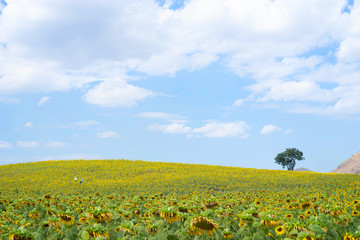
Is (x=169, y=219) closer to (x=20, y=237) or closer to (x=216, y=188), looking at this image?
(x=20, y=237)

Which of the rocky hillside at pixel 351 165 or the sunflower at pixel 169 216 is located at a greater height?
the rocky hillside at pixel 351 165

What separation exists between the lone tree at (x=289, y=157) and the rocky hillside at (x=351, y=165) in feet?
41.7

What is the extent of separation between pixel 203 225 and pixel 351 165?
92.5 metres

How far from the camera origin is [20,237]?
4.17m

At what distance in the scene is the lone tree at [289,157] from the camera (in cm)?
8250

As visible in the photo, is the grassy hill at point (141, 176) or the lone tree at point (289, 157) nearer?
the grassy hill at point (141, 176)

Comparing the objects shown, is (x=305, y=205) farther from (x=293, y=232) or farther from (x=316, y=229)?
(x=293, y=232)

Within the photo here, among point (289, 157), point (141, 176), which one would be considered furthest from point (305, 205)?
point (289, 157)

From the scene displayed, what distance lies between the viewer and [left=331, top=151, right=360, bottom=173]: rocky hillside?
81.3m

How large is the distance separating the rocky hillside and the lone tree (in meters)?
12.7

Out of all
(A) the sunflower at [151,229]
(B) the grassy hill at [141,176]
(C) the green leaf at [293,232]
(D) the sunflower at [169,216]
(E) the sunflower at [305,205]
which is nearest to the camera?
(C) the green leaf at [293,232]

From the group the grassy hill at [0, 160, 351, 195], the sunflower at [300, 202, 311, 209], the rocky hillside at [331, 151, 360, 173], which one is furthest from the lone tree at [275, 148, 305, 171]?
the sunflower at [300, 202, 311, 209]

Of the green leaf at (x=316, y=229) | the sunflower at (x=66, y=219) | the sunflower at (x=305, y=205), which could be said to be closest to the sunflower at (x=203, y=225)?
the green leaf at (x=316, y=229)

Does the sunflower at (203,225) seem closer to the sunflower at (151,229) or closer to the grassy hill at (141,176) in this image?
the sunflower at (151,229)
